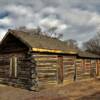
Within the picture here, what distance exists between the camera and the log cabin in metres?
18.1

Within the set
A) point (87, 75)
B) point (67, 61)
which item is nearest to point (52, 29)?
point (87, 75)

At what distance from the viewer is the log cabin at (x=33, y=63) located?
59.4 feet

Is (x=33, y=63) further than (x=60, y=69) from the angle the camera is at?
No

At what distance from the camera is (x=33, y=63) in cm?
1805

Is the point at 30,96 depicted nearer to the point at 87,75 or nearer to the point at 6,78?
the point at 6,78

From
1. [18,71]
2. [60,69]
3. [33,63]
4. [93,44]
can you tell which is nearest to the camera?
[33,63]

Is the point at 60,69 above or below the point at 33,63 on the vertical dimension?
below

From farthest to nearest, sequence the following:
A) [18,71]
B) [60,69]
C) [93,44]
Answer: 1. [93,44]
2. [60,69]
3. [18,71]

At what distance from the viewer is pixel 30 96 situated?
15.5m

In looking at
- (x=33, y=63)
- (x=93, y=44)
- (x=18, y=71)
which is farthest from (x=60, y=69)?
(x=93, y=44)

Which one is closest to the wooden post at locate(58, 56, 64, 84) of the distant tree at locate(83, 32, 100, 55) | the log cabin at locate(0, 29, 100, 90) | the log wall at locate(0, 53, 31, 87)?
the log cabin at locate(0, 29, 100, 90)

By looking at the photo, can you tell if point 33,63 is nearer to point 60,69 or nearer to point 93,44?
point 60,69

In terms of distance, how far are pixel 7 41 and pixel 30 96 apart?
7584mm

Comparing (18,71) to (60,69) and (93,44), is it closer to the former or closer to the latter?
(60,69)
